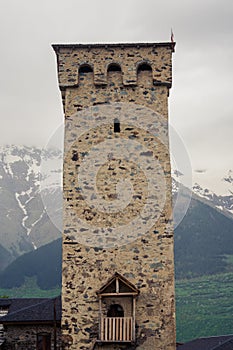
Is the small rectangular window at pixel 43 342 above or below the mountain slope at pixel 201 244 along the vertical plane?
below

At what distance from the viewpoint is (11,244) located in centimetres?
6072

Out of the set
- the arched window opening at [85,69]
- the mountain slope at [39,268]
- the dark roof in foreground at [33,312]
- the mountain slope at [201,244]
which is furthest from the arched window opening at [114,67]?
the mountain slope at [201,244]

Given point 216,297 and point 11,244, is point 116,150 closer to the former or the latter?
point 216,297

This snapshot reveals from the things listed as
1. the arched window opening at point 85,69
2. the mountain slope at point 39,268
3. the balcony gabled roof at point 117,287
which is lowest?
the balcony gabled roof at point 117,287

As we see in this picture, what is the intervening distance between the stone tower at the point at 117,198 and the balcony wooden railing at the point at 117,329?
32mm

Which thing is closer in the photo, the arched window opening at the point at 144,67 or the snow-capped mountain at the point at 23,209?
the arched window opening at the point at 144,67

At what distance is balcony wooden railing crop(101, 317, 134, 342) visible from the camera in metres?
17.0

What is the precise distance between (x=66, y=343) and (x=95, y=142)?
700 cm

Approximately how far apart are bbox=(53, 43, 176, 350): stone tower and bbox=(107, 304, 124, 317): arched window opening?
33 mm

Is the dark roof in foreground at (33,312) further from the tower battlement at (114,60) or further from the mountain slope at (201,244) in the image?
the mountain slope at (201,244)

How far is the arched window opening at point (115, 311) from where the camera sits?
57.5 ft

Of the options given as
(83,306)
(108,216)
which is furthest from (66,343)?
(108,216)

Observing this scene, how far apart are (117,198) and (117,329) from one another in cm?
443

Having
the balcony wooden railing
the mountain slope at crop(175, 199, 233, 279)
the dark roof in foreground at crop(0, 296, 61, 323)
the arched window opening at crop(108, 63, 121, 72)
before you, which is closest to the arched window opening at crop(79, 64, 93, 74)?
the arched window opening at crop(108, 63, 121, 72)
